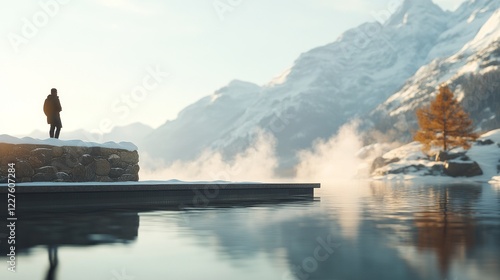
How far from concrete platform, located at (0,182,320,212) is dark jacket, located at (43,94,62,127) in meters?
5.34

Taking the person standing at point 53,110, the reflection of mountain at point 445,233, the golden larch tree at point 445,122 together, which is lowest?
the reflection of mountain at point 445,233

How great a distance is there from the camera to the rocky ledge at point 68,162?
874 inches

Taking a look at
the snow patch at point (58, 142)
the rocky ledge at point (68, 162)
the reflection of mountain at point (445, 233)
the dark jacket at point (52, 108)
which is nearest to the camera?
the reflection of mountain at point (445, 233)

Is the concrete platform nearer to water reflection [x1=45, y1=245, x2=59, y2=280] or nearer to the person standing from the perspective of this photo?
the person standing

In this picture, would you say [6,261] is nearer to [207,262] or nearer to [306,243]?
[207,262]

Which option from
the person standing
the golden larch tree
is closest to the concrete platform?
the person standing

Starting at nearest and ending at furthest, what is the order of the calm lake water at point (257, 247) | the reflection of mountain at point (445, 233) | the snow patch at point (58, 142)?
the calm lake water at point (257, 247)
the reflection of mountain at point (445, 233)
the snow patch at point (58, 142)

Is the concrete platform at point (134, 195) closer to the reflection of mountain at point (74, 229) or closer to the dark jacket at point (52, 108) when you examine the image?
the reflection of mountain at point (74, 229)

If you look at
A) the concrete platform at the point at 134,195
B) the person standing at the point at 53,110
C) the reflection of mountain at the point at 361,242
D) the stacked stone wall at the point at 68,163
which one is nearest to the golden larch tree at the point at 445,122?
the concrete platform at the point at 134,195

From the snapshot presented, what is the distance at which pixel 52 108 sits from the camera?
2523 centimetres

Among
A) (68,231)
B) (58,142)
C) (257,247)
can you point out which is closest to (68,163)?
(58,142)

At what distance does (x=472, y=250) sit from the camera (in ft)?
31.9

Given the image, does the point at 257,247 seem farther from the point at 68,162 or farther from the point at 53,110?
the point at 53,110

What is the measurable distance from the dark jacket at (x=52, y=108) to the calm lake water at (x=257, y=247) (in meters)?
9.76
